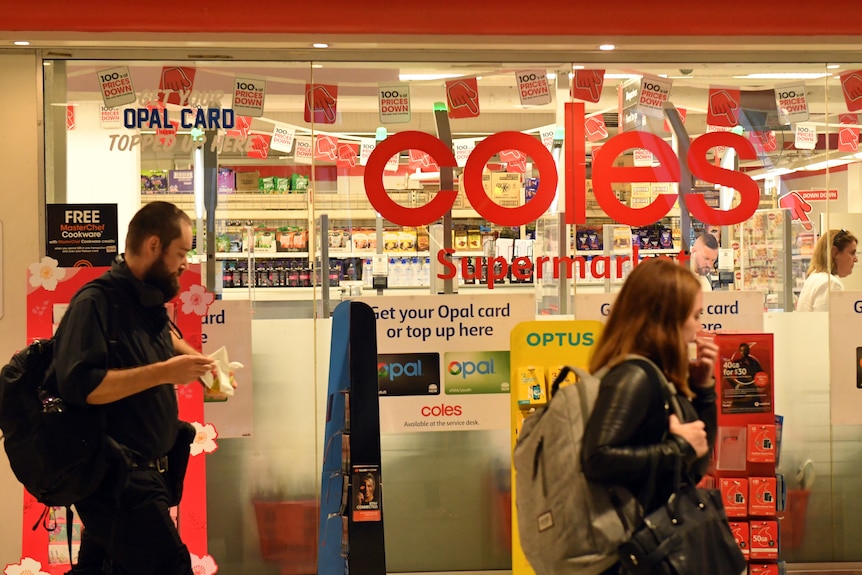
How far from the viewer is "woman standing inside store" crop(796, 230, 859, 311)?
4781 millimetres

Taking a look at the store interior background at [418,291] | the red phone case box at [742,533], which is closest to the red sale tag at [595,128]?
the store interior background at [418,291]

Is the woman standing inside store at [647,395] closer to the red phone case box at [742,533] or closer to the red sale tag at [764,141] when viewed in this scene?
the red phone case box at [742,533]

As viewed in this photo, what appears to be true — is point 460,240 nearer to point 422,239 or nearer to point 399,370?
point 422,239

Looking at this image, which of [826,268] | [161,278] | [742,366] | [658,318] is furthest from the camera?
[826,268]

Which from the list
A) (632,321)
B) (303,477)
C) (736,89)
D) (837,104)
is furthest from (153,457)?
(837,104)

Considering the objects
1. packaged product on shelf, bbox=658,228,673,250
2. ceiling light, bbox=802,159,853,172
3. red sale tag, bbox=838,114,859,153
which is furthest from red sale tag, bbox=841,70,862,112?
packaged product on shelf, bbox=658,228,673,250

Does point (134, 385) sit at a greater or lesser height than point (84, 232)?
lesser

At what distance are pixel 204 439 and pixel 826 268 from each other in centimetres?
328

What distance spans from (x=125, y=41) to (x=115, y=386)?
2231 millimetres

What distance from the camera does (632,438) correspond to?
7.41 ft

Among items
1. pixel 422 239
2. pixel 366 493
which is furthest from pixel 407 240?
pixel 366 493

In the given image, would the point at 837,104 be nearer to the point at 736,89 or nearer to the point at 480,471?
the point at 736,89

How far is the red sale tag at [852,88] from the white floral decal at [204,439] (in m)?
3.67

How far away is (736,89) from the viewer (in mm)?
4812
